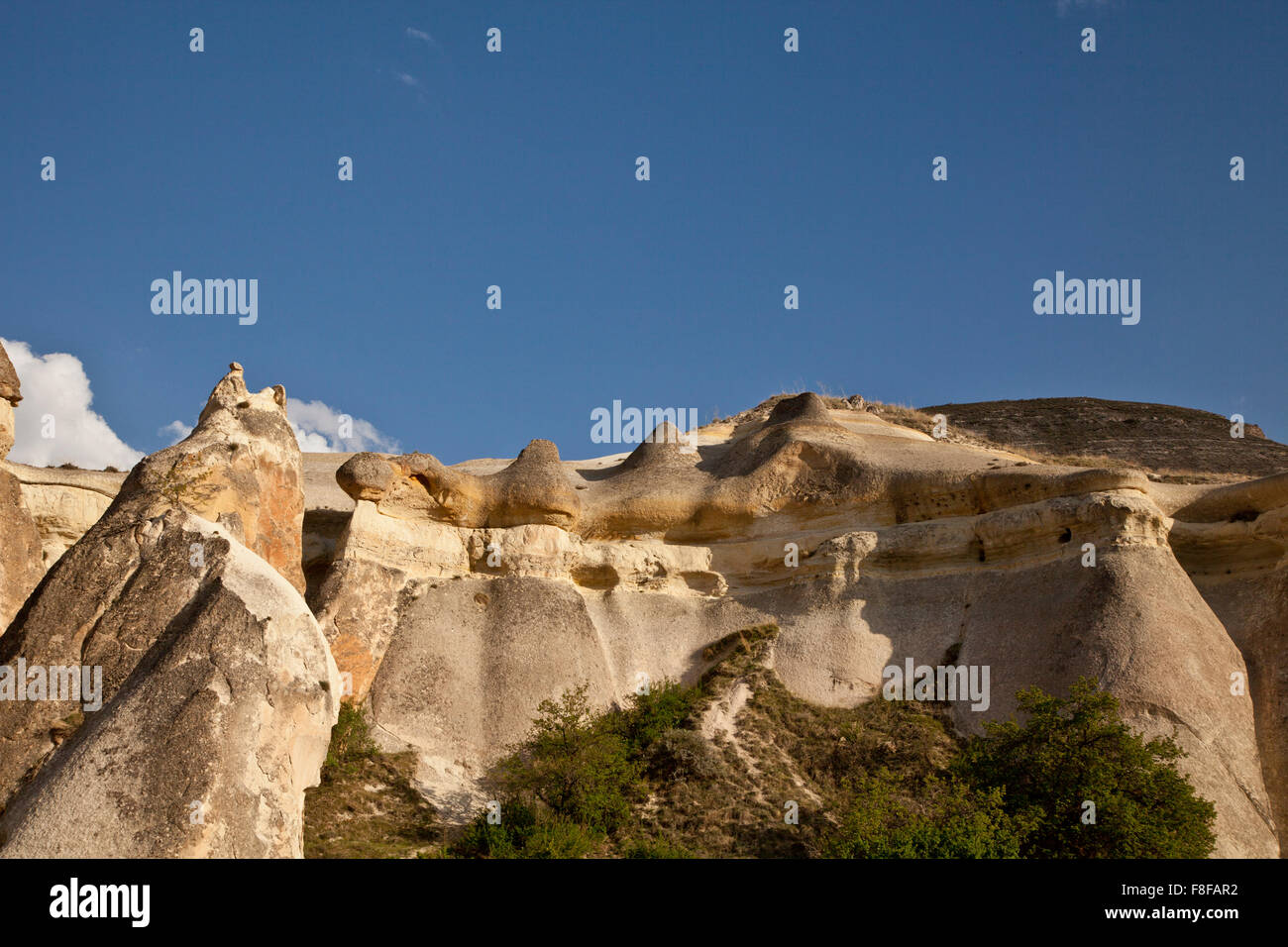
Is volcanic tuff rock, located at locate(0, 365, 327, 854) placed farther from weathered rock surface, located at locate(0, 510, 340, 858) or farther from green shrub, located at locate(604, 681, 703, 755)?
green shrub, located at locate(604, 681, 703, 755)

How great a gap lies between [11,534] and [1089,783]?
1782 centimetres

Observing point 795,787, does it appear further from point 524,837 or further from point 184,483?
point 184,483

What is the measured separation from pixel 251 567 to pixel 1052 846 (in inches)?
497

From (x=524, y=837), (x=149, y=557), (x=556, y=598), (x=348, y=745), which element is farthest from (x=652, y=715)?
(x=149, y=557)

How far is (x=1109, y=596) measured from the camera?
21859 mm

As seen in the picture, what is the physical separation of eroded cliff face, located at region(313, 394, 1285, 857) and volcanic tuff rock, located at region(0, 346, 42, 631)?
5409mm

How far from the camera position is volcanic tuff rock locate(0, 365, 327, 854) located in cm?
1359

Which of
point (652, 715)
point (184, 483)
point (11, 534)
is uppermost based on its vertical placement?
point (184, 483)

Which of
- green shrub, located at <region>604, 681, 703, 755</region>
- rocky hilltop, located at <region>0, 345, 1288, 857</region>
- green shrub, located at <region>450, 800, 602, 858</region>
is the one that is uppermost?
rocky hilltop, located at <region>0, 345, 1288, 857</region>

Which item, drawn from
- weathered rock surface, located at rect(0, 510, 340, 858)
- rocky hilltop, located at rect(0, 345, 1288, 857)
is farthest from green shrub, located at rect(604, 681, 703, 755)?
weathered rock surface, located at rect(0, 510, 340, 858)

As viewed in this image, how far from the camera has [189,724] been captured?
13.9 meters

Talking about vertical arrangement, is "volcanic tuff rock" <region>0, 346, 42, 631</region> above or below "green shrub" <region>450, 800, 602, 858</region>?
above
